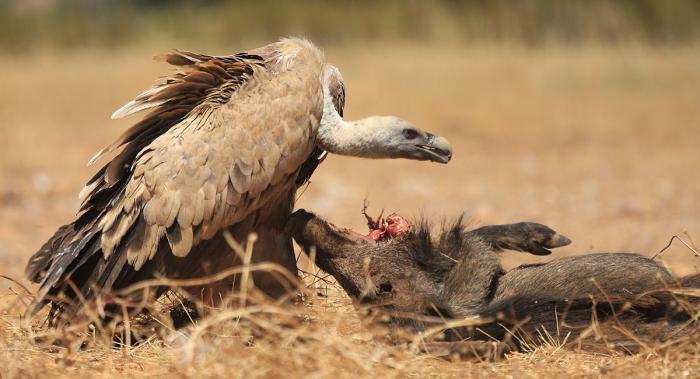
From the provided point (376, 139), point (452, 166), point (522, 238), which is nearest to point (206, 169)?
point (376, 139)

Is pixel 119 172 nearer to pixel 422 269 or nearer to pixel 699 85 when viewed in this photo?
pixel 422 269

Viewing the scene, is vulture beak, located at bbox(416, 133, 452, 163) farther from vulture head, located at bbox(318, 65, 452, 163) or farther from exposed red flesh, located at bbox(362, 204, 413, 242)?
exposed red flesh, located at bbox(362, 204, 413, 242)

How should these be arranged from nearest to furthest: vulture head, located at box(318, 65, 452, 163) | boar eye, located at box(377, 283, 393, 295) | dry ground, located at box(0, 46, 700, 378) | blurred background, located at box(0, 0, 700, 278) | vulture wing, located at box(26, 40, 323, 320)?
dry ground, located at box(0, 46, 700, 378)
vulture wing, located at box(26, 40, 323, 320)
boar eye, located at box(377, 283, 393, 295)
vulture head, located at box(318, 65, 452, 163)
blurred background, located at box(0, 0, 700, 278)

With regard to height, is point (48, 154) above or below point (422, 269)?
below

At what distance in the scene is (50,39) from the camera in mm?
20797

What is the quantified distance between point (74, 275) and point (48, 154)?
350 inches

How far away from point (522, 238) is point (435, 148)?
624 millimetres

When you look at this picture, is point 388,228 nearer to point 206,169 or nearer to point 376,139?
point 376,139

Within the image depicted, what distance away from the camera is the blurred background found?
10586mm

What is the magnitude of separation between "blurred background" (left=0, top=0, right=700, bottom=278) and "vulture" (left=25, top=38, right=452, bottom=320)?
282 centimetres

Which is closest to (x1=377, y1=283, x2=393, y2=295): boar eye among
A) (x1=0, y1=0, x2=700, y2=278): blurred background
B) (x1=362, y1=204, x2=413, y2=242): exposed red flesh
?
(x1=362, y1=204, x2=413, y2=242): exposed red flesh

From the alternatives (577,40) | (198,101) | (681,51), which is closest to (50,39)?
(577,40)

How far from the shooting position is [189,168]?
189 inches

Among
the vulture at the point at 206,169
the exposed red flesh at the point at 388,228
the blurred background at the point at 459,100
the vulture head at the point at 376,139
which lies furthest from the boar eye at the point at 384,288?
the blurred background at the point at 459,100
